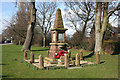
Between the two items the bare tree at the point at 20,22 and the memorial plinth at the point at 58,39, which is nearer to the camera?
the memorial plinth at the point at 58,39

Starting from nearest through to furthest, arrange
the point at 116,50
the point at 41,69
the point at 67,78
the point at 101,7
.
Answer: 1. the point at 67,78
2. the point at 41,69
3. the point at 101,7
4. the point at 116,50

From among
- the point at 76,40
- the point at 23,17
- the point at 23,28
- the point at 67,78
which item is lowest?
the point at 67,78

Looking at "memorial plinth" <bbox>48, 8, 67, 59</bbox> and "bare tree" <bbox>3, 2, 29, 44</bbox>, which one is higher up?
"bare tree" <bbox>3, 2, 29, 44</bbox>

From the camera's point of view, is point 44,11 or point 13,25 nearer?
point 13,25

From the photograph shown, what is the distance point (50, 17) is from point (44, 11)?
243cm

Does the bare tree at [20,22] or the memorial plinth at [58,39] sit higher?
the bare tree at [20,22]

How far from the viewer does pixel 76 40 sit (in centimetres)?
3052

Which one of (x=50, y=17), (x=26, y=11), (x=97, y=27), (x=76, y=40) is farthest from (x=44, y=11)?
(x=97, y=27)

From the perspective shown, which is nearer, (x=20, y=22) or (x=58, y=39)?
(x=58, y=39)

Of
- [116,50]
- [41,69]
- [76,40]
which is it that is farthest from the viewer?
[76,40]

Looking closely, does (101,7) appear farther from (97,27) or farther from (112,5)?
(97,27)

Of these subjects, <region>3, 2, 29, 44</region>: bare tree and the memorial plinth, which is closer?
the memorial plinth

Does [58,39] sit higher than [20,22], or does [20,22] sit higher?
[20,22]

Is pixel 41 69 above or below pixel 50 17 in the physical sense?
below
